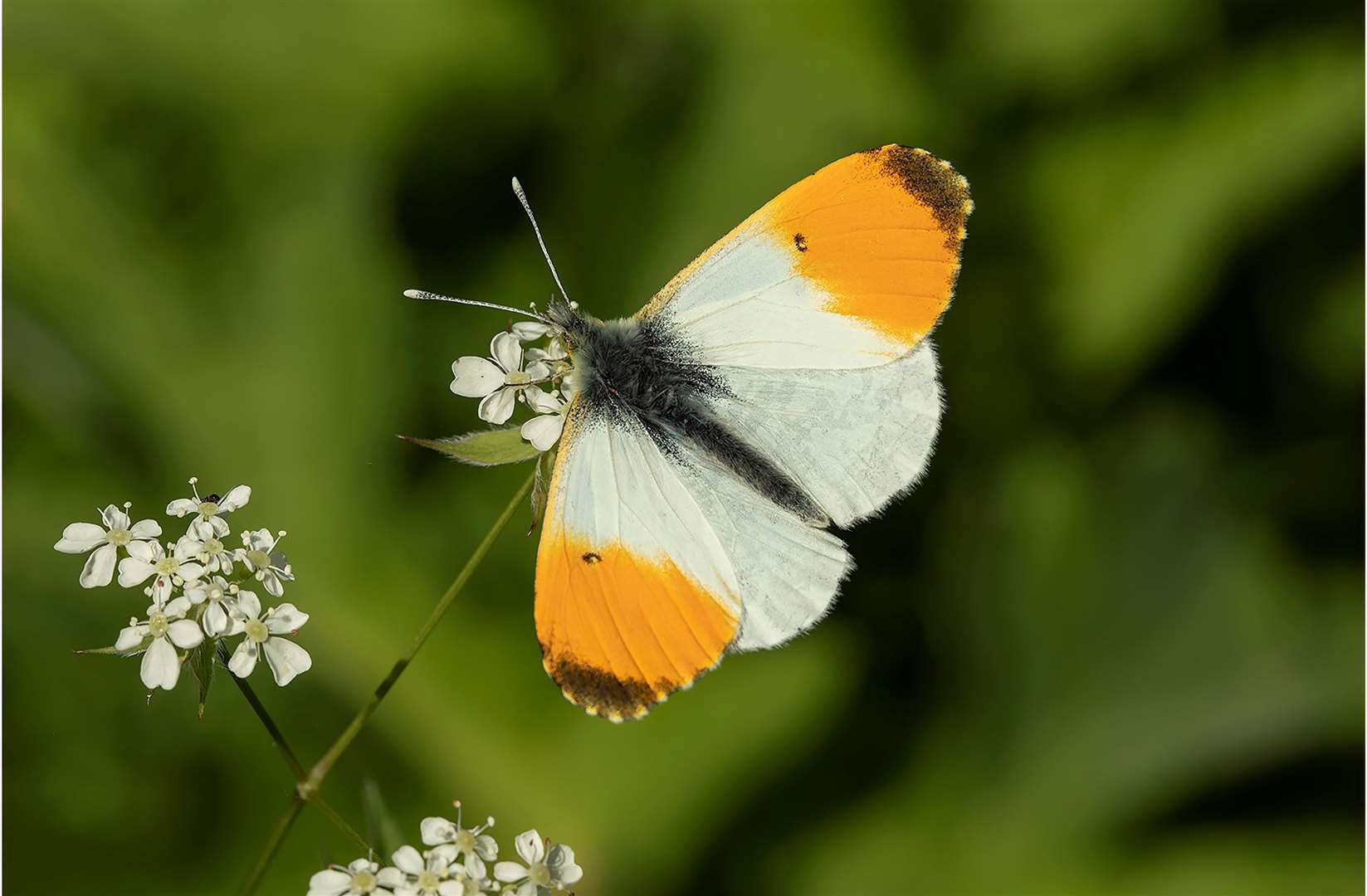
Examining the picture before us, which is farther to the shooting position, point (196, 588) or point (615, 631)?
point (196, 588)

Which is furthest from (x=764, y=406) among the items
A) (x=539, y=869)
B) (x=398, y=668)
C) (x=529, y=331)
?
(x=539, y=869)

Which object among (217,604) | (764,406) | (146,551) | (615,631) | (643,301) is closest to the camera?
(615,631)

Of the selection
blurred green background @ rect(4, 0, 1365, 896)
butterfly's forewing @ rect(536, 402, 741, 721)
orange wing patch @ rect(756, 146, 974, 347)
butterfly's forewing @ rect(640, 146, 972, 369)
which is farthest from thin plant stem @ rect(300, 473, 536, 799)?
blurred green background @ rect(4, 0, 1365, 896)

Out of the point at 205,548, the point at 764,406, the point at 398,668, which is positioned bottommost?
the point at 398,668

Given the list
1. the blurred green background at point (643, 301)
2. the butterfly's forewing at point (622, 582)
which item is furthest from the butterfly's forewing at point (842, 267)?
the blurred green background at point (643, 301)

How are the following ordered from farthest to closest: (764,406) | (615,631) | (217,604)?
(764,406), (217,604), (615,631)

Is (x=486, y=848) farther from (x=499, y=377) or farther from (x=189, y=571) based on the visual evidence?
(x=499, y=377)

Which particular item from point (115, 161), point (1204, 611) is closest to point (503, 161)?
point (115, 161)
